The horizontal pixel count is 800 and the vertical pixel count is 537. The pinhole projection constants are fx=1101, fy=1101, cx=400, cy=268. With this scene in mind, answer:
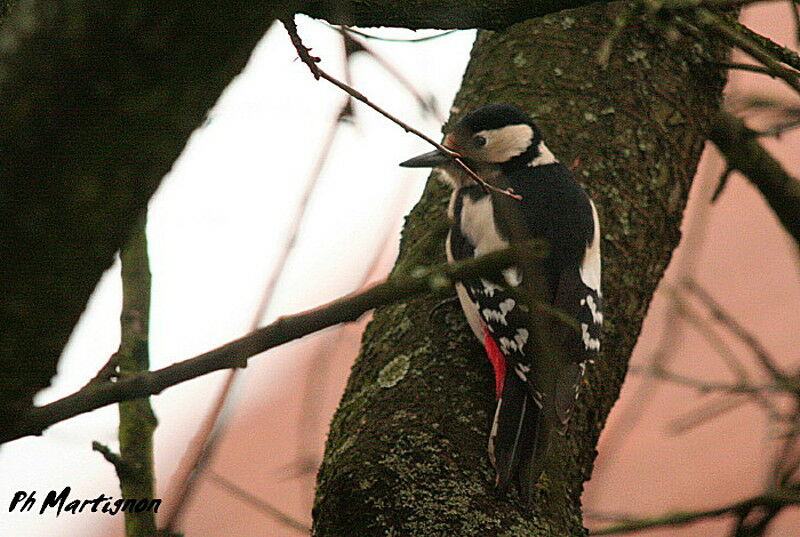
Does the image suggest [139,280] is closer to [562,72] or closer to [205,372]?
[205,372]

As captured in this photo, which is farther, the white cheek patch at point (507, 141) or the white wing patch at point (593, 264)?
the white cheek patch at point (507, 141)

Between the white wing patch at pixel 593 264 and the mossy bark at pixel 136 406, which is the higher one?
the white wing patch at pixel 593 264

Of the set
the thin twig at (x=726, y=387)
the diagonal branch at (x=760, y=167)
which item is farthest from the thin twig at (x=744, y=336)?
the diagonal branch at (x=760, y=167)

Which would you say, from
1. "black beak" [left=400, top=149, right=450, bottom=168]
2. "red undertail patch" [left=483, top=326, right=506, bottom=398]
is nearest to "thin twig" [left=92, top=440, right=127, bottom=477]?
"red undertail patch" [left=483, top=326, right=506, bottom=398]

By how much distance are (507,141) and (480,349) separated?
0.65 metres

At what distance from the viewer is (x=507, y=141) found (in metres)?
2.58

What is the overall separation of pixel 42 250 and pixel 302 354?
4.08 meters

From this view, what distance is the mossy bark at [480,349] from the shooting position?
1700mm

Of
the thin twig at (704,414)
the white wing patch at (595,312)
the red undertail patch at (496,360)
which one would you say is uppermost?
the thin twig at (704,414)

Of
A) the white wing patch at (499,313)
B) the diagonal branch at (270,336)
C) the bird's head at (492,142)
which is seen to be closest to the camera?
the diagonal branch at (270,336)

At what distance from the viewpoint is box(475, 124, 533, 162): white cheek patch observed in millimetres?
2488

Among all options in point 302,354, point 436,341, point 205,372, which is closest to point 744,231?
point 302,354

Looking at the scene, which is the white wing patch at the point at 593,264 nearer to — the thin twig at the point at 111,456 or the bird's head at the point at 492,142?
the bird's head at the point at 492,142

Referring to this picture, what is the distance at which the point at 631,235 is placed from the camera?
7.34 ft
